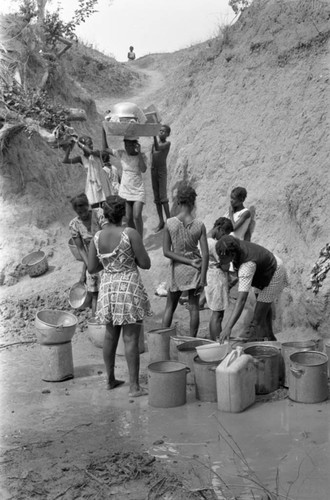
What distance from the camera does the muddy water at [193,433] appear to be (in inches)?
150

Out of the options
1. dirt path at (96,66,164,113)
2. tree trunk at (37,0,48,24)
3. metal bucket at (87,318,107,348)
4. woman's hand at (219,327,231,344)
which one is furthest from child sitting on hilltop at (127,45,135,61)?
woman's hand at (219,327,231,344)

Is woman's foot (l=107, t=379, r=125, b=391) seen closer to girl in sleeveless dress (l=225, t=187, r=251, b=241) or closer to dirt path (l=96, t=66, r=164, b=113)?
girl in sleeveless dress (l=225, t=187, r=251, b=241)

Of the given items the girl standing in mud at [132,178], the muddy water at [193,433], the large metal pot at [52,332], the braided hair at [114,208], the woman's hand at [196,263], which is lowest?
the muddy water at [193,433]

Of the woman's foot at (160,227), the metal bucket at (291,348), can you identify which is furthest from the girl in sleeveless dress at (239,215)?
the woman's foot at (160,227)

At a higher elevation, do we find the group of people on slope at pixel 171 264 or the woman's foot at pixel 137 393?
the group of people on slope at pixel 171 264

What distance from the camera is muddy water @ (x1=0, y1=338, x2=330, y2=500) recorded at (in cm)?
381

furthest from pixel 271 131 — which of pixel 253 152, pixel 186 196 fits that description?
pixel 186 196

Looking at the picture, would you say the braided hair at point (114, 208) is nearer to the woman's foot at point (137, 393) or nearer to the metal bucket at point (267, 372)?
the woman's foot at point (137, 393)

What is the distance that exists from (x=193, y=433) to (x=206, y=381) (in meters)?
0.70

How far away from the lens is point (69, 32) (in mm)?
14305

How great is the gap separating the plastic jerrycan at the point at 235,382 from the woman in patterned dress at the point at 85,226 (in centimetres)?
242

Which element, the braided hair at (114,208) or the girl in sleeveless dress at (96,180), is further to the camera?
the girl in sleeveless dress at (96,180)

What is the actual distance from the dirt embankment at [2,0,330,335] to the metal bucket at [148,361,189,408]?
82.3 inches

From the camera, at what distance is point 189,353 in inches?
223
